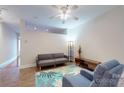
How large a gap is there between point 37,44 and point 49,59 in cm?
99

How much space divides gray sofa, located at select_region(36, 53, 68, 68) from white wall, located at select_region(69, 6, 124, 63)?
1.25 metres

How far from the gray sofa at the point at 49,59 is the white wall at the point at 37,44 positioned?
0.84 ft

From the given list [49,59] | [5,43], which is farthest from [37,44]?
[5,43]

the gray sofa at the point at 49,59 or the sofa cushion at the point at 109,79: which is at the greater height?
the sofa cushion at the point at 109,79

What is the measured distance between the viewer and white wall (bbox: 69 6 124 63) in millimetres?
3006

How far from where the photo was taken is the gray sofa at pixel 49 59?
4.32 m

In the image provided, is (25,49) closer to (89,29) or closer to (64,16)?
(64,16)

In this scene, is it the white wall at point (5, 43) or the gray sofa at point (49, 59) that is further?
the white wall at point (5, 43)

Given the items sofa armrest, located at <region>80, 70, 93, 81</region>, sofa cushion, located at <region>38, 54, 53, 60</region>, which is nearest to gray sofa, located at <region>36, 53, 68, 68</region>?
sofa cushion, located at <region>38, 54, 53, 60</region>

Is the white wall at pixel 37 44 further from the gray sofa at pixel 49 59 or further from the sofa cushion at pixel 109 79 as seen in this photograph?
the sofa cushion at pixel 109 79

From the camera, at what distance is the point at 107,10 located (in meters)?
→ 3.13

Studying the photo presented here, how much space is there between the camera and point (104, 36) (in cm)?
346

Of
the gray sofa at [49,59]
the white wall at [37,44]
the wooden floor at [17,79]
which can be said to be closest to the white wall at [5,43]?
the white wall at [37,44]
